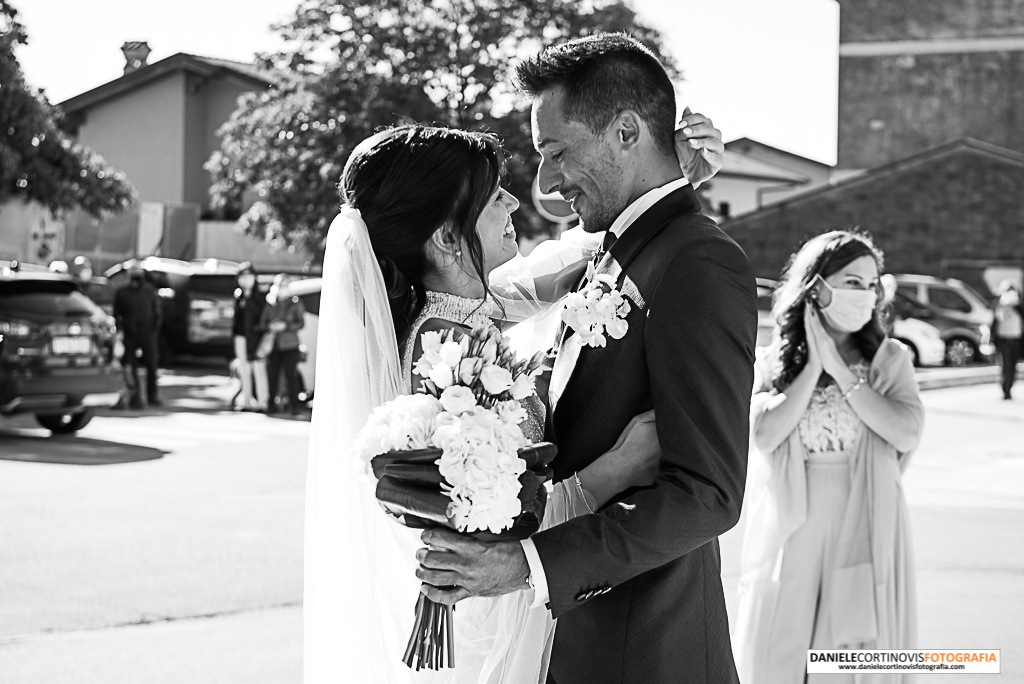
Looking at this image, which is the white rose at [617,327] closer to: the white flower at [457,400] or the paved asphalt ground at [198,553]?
the white flower at [457,400]

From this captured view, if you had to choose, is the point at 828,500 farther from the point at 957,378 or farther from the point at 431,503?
the point at 957,378

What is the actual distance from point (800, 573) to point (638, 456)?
272 centimetres

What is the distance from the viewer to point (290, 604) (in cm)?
709

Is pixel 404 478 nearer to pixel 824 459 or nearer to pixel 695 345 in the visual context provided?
pixel 695 345

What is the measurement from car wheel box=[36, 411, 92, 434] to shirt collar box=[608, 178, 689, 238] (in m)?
13.0

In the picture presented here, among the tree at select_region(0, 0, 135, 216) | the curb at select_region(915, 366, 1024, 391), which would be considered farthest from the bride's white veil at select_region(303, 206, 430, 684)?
the tree at select_region(0, 0, 135, 216)

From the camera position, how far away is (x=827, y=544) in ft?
16.2

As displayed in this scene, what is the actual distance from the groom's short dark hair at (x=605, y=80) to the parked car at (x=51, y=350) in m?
11.9

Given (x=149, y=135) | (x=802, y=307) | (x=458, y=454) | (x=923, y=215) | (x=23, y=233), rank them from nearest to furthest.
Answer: (x=458, y=454) < (x=802, y=307) < (x=23, y=233) < (x=923, y=215) < (x=149, y=135)

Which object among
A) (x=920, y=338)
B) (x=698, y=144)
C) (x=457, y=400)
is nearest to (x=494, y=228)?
(x=698, y=144)

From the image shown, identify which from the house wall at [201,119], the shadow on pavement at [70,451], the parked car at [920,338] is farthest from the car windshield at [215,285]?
the house wall at [201,119]

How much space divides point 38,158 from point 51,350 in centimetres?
1056

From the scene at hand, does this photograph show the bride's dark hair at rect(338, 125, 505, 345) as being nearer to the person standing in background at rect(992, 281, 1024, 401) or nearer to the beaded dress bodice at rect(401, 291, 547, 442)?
the beaded dress bodice at rect(401, 291, 547, 442)

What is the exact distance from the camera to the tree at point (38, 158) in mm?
21203
